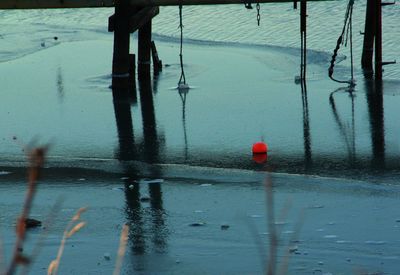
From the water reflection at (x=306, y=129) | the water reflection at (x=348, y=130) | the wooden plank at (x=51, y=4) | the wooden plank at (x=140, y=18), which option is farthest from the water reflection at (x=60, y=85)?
the water reflection at (x=348, y=130)

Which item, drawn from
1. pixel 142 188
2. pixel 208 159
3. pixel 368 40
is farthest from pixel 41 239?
pixel 368 40

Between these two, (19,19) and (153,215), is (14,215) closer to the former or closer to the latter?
(153,215)

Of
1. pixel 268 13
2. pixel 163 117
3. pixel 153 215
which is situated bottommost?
pixel 268 13

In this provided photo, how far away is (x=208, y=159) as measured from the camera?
9.17 m

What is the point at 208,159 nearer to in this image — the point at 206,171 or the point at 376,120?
the point at 206,171

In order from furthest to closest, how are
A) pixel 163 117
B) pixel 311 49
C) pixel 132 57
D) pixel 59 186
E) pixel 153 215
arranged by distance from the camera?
pixel 311 49 → pixel 132 57 → pixel 163 117 → pixel 59 186 → pixel 153 215

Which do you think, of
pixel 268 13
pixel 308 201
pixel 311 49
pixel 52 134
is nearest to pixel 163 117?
pixel 52 134

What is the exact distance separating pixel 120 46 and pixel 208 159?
187 inches

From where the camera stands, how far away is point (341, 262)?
5918mm

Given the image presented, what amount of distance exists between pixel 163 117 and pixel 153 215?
186 inches

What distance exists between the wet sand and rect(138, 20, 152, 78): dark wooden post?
424 millimetres

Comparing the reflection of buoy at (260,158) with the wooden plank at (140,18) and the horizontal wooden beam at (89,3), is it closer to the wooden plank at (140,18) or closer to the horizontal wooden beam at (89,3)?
the horizontal wooden beam at (89,3)

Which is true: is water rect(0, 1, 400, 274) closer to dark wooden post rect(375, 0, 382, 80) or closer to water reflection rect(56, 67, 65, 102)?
water reflection rect(56, 67, 65, 102)

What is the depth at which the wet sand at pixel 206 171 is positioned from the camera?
20.4 ft
